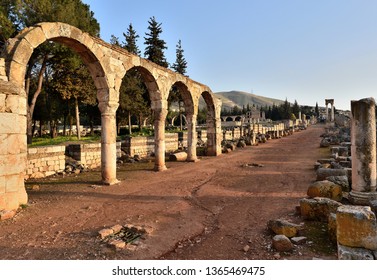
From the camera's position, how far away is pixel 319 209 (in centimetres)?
571

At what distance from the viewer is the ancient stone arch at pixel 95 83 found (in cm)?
648

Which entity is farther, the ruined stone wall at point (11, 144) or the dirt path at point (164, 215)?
the ruined stone wall at point (11, 144)

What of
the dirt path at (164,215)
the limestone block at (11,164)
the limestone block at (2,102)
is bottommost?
the dirt path at (164,215)

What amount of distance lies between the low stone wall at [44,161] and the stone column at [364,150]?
11834mm

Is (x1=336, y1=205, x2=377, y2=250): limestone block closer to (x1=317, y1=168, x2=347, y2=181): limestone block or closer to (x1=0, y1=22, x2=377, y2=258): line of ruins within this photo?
(x1=0, y1=22, x2=377, y2=258): line of ruins

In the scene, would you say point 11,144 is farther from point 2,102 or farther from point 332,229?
point 332,229

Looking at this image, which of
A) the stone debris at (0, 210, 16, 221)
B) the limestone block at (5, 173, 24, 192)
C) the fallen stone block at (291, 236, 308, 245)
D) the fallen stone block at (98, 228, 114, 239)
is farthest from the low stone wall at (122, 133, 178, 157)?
the fallen stone block at (291, 236, 308, 245)

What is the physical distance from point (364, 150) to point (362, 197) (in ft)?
4.19

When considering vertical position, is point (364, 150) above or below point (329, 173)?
above

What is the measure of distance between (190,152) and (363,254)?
12.7 metres

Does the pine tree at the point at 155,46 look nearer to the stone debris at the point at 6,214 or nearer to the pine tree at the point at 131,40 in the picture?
the pine tree at the point at 131,40

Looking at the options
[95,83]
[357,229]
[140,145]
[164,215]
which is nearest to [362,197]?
[357,229]

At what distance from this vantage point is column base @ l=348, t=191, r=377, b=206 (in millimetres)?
6777

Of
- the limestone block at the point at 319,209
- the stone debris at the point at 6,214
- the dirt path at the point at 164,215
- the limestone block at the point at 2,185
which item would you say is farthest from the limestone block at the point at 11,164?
the limestone block at the point at 319,209
